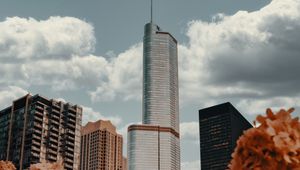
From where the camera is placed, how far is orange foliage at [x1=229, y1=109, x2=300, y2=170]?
7480 millimetres

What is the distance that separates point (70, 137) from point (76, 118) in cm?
887

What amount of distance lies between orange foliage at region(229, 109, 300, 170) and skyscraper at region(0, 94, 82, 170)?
168 m

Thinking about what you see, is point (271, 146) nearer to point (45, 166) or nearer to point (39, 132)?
point (45, 166)

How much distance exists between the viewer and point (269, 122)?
7758 millimetres

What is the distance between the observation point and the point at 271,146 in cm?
757

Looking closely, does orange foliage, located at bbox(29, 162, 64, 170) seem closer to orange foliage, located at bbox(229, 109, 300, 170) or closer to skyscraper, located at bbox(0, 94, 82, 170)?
orange foliage, located at bbox(229, 109, 300, 170)

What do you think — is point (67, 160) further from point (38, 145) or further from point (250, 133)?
point (250, 133)

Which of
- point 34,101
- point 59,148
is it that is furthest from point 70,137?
point 34,101

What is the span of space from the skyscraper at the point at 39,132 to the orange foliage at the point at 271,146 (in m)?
168

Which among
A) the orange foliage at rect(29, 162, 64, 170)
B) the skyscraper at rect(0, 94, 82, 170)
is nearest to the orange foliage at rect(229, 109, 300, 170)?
the orange foliage at rect(29, 162, 64, 170)

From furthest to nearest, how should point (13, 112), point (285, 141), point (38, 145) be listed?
point (13, 112), point (38, 145), point (285, 141)

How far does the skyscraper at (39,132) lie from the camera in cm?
17462

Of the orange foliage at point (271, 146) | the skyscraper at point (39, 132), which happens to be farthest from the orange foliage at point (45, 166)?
the skyscraper at point (39, 132)

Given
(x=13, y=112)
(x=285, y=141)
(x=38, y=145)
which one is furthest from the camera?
(x=13, y=112)
